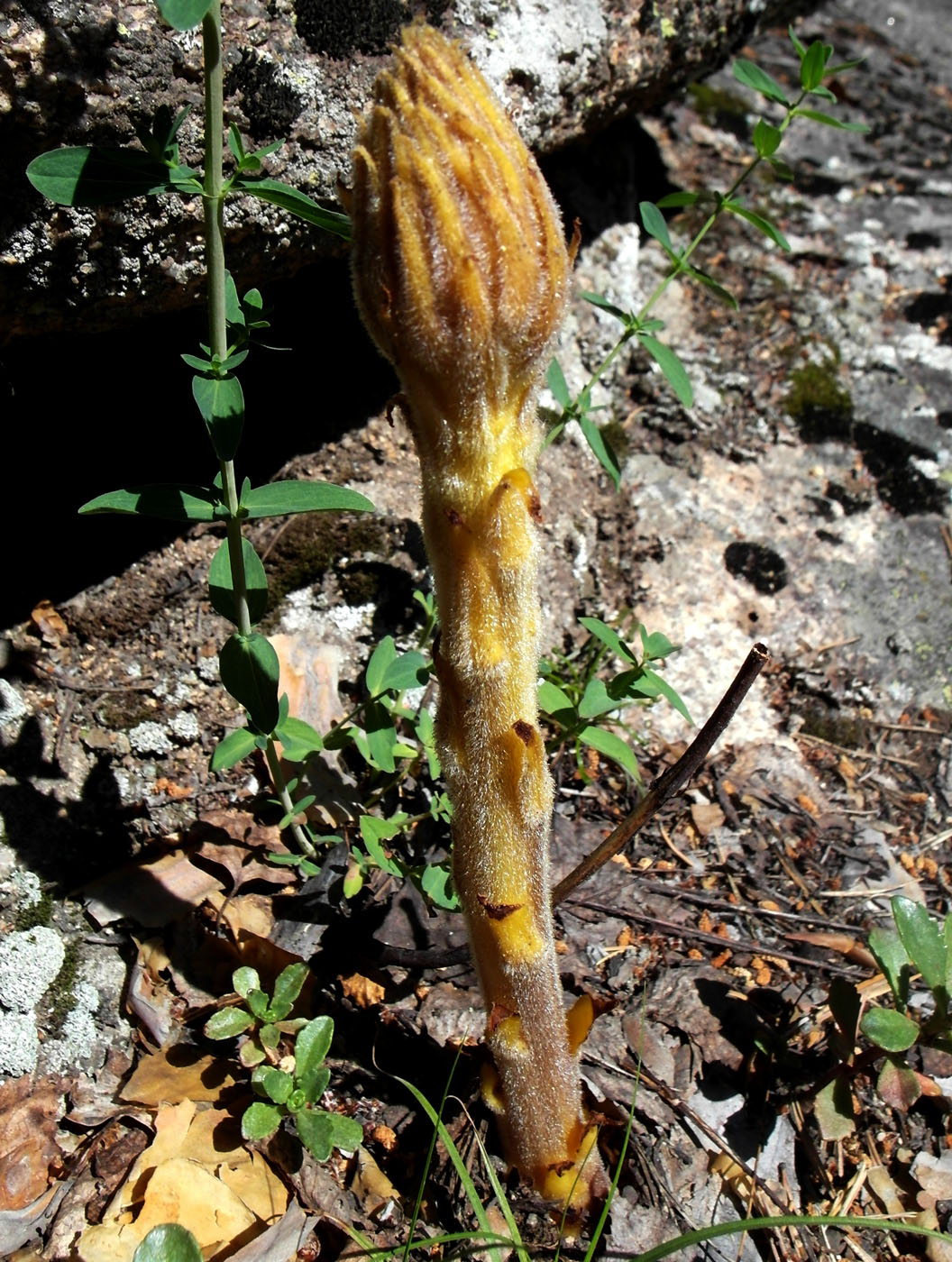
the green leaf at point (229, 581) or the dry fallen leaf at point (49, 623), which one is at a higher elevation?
the green leaf at point (229, 581)

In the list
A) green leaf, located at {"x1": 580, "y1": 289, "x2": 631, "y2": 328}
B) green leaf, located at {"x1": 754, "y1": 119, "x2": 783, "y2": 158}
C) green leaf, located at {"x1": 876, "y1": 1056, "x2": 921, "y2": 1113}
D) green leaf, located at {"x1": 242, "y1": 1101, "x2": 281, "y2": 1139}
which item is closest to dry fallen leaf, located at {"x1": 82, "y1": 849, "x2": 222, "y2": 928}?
green leaf, located at {"x1": 242, "y1": 1101, "x2": 281, "y2": 1139}

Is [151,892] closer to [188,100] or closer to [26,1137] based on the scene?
[26,1137]

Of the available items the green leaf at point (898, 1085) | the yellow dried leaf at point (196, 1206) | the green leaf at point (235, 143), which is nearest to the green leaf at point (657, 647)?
the green leaf at point (898, 1085)

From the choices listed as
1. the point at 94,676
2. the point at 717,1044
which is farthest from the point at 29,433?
the point at 717,1044

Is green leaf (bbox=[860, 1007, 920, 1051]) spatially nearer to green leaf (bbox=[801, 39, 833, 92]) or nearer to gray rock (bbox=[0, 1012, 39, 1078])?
gray rock (bbox=[0, 1012, 39, 1078])

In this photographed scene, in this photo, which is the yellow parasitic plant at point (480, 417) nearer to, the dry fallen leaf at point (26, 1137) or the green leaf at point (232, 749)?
the green leaf at point (232, 749)

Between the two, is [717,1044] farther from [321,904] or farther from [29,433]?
[29,433]
